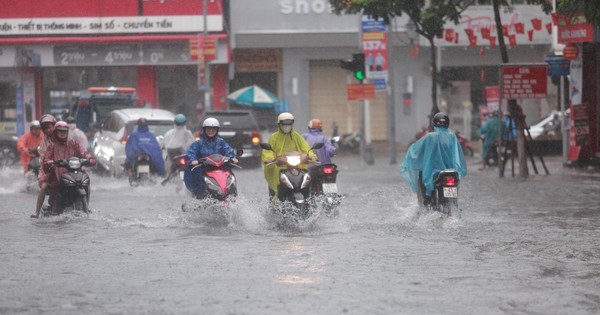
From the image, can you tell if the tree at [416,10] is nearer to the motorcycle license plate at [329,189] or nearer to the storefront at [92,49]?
the motorcycle license plate at [329,189]

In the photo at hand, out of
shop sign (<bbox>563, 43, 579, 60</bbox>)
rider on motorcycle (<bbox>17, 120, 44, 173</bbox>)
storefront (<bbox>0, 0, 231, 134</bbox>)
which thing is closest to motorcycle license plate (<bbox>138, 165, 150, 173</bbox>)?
rider on motorcycle (<bbox>17, 120, 44, 173</bbox>)

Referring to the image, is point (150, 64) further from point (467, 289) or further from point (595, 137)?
point (467, 289)

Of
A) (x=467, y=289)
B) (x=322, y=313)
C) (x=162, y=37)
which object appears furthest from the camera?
(x=162, y=37)

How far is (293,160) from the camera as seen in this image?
15.9 metres

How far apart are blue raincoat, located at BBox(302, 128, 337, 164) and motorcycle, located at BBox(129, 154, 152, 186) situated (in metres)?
6.71

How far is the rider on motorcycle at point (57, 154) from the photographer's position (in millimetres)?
17375

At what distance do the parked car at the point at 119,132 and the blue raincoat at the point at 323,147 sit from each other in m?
9.11

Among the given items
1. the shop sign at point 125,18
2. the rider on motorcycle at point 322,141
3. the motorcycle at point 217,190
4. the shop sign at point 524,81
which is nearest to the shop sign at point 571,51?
the shop sign at point 524,81

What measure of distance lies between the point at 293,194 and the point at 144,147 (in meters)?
10.2

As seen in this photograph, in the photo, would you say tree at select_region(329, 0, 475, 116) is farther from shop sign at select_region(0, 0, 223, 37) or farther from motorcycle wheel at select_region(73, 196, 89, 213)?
shop sign at select_region(0, 0, 223, 37)

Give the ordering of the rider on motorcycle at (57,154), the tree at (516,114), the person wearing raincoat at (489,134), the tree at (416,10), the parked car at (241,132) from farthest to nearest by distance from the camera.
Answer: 1. the parked car at (241,132)
2. the person wearing raincoat at (489,134)
3. the tree at (416,10)
4. the tree at (516,114)
5. the rider on motorcycle at (57,154)

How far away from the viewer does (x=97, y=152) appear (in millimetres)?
30891

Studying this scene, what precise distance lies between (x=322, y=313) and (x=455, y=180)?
23.1ft

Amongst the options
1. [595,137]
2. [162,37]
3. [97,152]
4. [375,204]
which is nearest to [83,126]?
[97,152]
